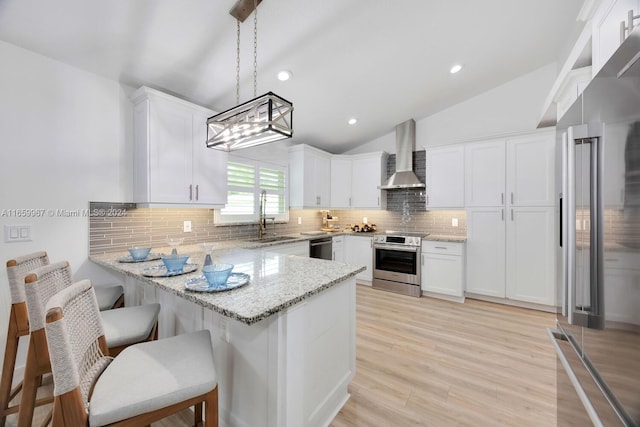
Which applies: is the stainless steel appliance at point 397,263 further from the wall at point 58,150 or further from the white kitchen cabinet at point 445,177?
the wall at point 58,150

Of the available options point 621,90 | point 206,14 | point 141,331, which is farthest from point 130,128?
point 621,90

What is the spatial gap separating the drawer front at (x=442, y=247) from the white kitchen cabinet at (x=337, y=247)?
1.34 metres

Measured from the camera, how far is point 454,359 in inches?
86.4

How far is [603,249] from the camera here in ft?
2.55

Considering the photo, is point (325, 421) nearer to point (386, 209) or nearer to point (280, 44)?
point (280, 44)

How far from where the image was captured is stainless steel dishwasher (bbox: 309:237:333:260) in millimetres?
3967

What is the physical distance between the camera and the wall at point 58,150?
73.9 inches

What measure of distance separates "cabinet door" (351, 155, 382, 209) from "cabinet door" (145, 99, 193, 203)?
116 inches

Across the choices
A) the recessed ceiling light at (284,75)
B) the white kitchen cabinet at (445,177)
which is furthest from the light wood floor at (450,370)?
the recessed ceiling light at (284,75)

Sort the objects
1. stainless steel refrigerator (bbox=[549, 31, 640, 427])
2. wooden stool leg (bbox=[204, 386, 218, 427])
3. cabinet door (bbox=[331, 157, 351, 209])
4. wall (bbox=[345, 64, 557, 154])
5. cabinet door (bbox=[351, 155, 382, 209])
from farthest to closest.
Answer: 1. cabinet door (bbox=[331, 157, 351, 209])
2. cabinet door (bbox=[351, 155, 382, 209])
3. wall (bbox=[345, 64, 557, 154])
4. wooden stool leg (bbox=[204, 386, 218, 427])
5. stainless steel refrigerator (bbox=[549, 31, 640, 427])

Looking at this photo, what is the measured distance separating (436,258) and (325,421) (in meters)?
2.80

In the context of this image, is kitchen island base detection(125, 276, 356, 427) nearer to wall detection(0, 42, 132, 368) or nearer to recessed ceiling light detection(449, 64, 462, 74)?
wall detection(0, 42, 132, 368)

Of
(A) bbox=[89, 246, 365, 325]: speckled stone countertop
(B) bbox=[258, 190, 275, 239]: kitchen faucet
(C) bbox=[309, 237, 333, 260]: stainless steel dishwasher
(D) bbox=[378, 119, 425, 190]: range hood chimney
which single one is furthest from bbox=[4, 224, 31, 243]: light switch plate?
(D) bbox=[378, 119, 425, 190]: range hood chimney

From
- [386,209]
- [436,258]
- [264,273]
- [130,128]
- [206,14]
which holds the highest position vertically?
[206,14]
